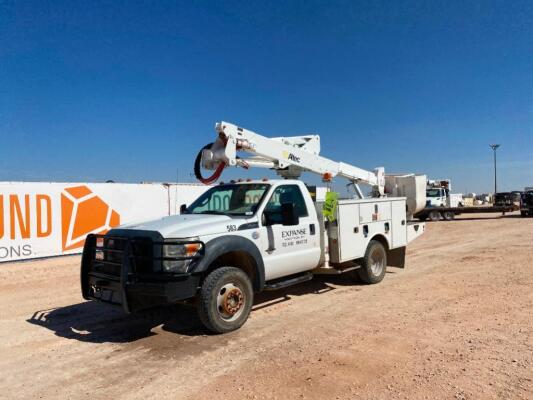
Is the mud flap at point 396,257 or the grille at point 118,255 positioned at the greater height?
the grille at point 118,255

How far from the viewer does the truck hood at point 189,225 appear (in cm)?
516

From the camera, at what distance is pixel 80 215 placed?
13375 millimetres

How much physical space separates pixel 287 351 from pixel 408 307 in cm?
258

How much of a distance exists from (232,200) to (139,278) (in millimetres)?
2065

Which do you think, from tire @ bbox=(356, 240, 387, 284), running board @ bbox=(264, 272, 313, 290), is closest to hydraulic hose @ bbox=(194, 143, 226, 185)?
running board @ bbox=(264, 272, 313, 290)

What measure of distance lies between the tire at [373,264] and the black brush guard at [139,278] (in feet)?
13.3

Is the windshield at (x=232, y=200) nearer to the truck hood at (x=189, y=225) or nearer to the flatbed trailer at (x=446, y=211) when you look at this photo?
the truck hood at (x=189, y=225)

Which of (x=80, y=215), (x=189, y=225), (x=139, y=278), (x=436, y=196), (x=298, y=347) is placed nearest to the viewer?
(x=298, y=347)

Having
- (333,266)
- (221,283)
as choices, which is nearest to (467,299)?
(333,266)

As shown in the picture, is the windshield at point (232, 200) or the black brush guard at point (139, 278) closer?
the black brush guard at point (139, 278)

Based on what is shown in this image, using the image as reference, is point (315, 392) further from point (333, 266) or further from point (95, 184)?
point (95, 184)

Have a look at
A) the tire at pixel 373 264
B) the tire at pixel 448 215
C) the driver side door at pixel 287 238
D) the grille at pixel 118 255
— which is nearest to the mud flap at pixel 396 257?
the tire at pixel 373 264

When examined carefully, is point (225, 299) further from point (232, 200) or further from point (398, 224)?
point (398, 224)

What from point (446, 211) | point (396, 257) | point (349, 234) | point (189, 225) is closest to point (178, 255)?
point (189, 225)
